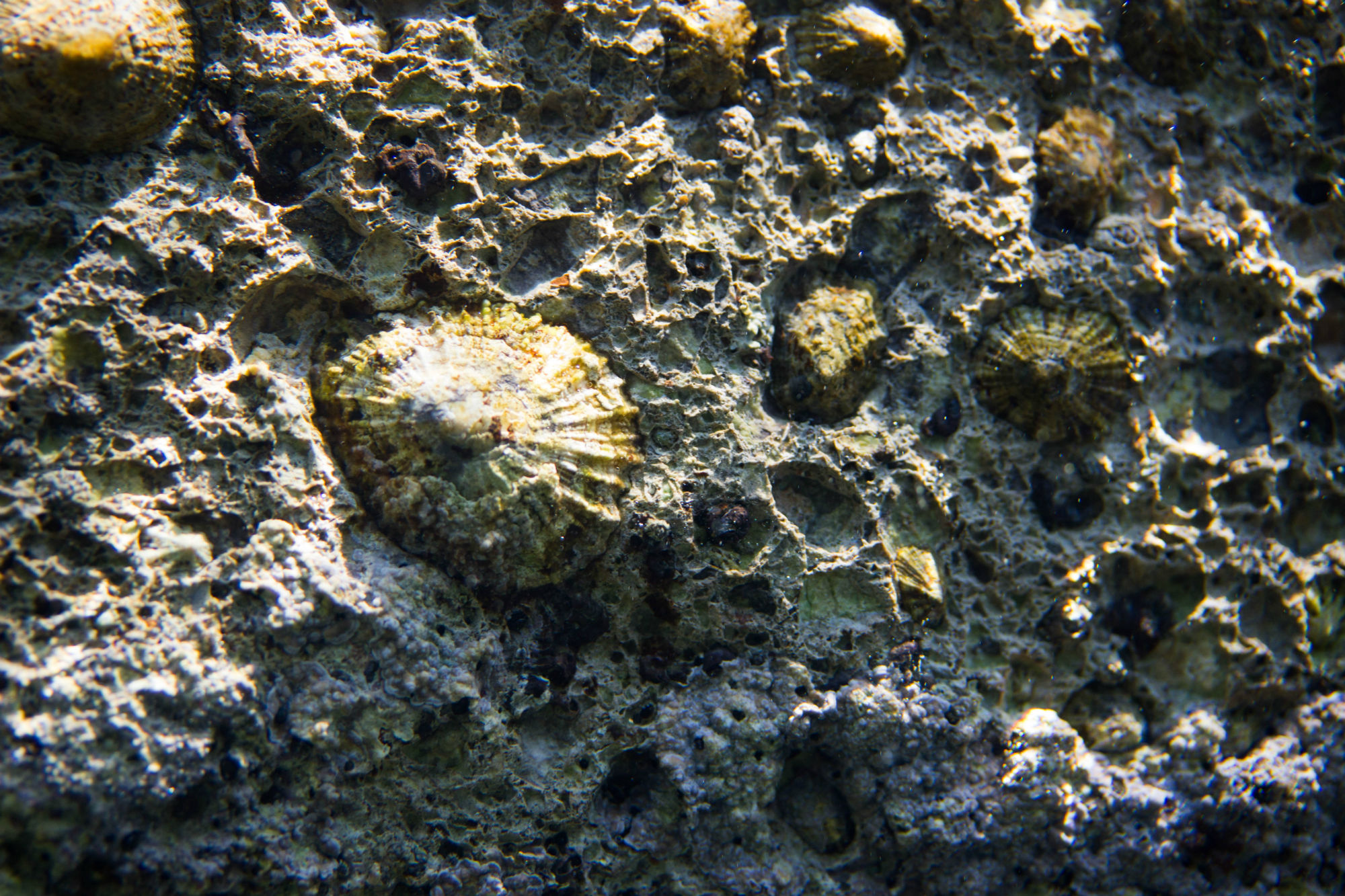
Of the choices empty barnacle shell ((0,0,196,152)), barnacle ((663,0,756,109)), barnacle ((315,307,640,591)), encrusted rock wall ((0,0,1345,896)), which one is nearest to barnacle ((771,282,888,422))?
encrusted rock wall ((0,0,1345,896))

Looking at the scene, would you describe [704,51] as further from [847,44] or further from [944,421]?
[944,421]

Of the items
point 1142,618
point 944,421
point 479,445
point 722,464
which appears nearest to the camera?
point 479,445

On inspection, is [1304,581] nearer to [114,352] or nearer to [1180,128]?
[1180,128]

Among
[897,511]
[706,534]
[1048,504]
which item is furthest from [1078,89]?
[706,534]

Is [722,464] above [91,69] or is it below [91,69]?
below

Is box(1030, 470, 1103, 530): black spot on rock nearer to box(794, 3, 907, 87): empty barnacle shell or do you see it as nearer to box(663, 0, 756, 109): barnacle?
box(794, 3, 907, 87): empty barnacle shell

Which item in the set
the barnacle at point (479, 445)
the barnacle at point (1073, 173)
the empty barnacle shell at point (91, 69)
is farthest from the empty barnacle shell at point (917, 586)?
the empty barnacle shell at point (91, 69)

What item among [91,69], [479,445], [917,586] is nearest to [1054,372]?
[917,586]

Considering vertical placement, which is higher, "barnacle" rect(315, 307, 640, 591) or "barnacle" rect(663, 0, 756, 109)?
"barnacle" rect(663, 0, 756, 109)
